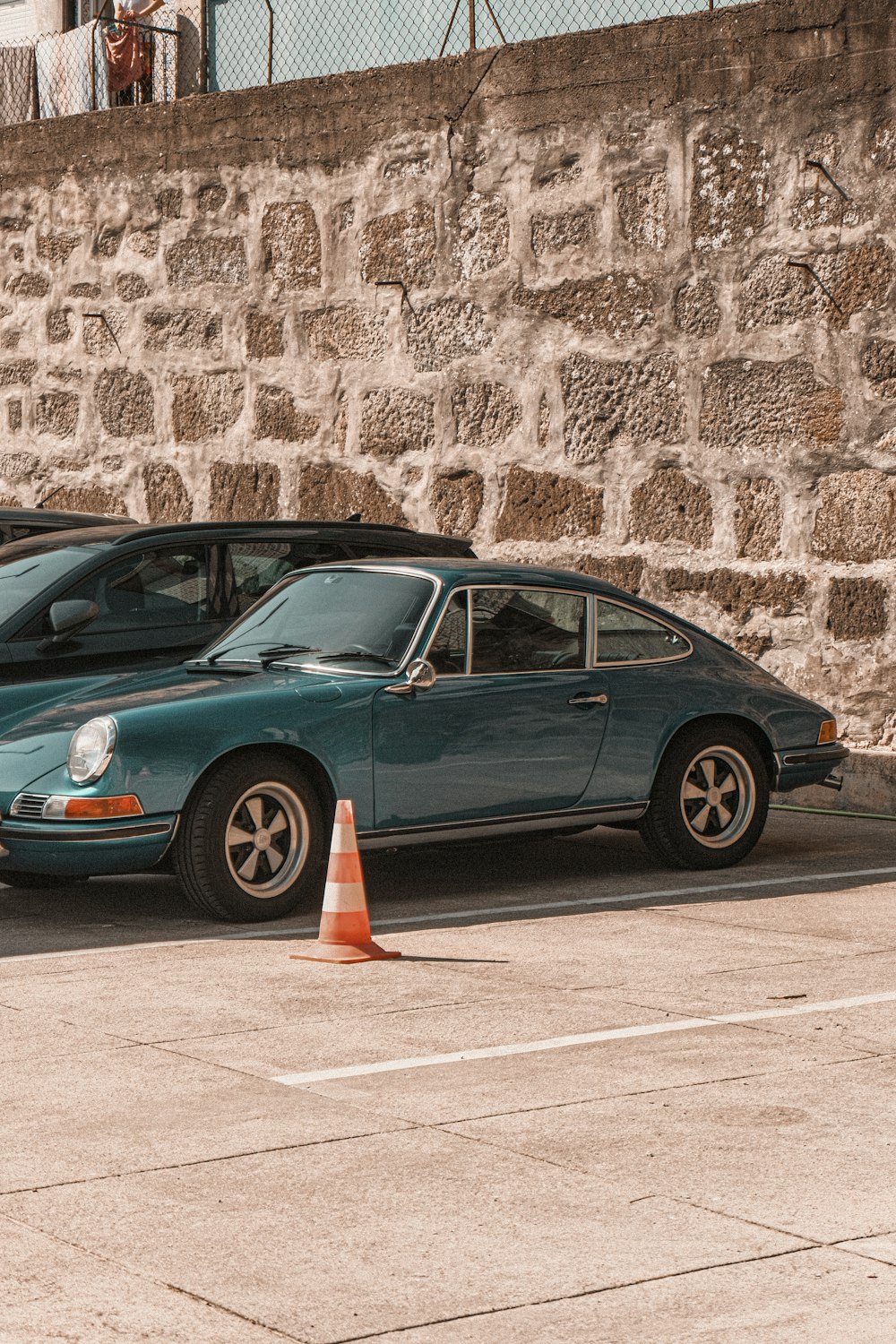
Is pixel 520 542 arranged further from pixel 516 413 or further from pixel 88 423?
pixel 88 423

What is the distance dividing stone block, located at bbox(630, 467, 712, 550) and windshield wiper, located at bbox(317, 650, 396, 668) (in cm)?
421

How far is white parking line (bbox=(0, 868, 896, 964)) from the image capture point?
755 centimetres

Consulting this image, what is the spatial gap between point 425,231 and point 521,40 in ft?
4.60

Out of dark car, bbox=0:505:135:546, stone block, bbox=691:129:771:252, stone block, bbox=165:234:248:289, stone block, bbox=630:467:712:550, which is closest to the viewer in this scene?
dark car, bbox=0:505:135:546

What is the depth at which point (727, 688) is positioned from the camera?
30.8 ft

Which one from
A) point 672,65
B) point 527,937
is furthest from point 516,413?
point 527,937

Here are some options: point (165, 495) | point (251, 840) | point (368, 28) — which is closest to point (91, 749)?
point (251, 840)

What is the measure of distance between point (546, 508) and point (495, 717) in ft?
14.9

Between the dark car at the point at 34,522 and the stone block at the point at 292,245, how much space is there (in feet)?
9.41

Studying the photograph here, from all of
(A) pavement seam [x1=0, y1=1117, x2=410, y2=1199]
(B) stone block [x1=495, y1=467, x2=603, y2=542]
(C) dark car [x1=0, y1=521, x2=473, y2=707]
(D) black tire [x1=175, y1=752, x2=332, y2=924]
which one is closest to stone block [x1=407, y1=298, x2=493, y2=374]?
(B) stone block [x1=495, y1=467, x2=603, y2=542]

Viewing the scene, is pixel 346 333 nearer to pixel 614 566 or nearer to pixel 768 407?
pixel 614 566

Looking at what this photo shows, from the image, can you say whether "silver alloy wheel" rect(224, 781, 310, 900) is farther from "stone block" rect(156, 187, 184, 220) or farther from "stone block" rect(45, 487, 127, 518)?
"stone block" rect(156, 187, 184, 220)

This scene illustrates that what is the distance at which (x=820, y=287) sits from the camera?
11.8 metres

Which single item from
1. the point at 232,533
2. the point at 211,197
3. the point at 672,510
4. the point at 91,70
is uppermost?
the point at 91,70
